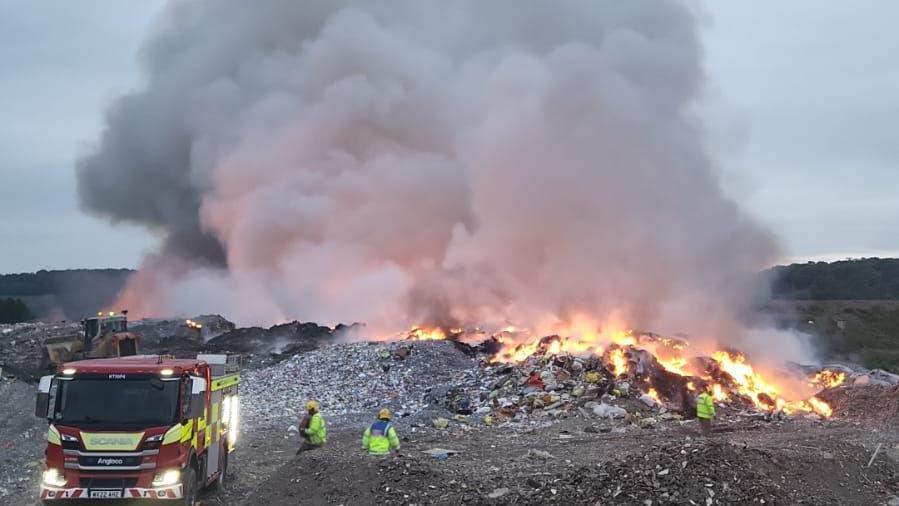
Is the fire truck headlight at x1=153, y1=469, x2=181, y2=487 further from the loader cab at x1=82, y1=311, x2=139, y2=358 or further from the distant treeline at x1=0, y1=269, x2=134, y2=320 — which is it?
the distant treeline at x1=0, y1=269, x2=134, y2=320

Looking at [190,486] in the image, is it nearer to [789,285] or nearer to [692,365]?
[692,365]

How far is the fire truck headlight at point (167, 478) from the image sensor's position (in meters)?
9.09

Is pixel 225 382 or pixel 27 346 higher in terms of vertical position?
pixel 27 346

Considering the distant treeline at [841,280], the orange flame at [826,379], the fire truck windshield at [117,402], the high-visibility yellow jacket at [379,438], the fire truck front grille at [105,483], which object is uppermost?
the distant treeline at [841,280]

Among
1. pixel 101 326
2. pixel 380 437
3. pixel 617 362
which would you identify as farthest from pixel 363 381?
pixel 380 437

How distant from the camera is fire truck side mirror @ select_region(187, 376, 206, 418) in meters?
9.70

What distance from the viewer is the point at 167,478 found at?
9164 mm

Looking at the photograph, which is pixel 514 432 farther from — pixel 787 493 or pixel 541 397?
pixel 787 493

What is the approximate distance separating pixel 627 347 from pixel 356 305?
1863 centimetres

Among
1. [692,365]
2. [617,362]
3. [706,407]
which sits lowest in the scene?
[706,407]

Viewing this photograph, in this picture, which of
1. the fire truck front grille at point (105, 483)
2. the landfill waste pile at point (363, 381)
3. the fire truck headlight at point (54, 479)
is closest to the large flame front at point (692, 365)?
the landfill waste pile at point (363, 381)

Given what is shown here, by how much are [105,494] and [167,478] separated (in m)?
0.68

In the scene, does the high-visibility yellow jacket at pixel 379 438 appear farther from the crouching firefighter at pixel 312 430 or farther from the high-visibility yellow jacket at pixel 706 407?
the high-visibility yellow jacket at pixel 706 407

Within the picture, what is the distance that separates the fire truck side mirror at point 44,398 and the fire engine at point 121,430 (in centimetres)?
1
